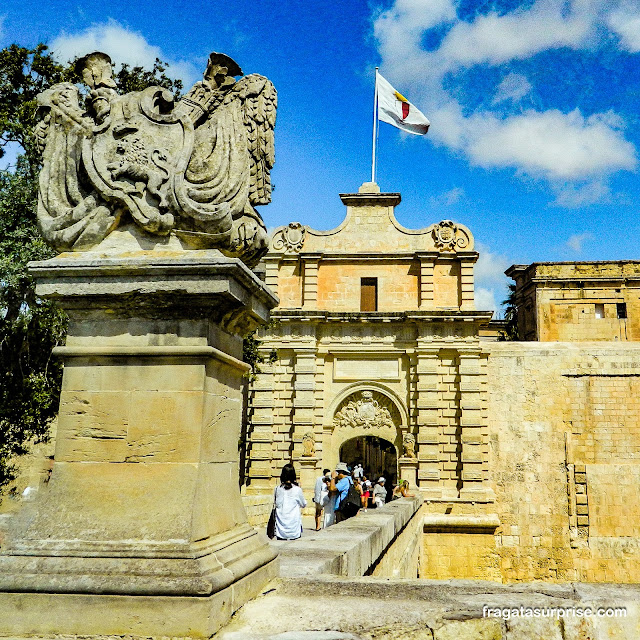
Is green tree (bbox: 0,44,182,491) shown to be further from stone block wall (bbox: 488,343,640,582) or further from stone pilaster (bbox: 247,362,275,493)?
stone block wall (bbox: 488,343,640,582)

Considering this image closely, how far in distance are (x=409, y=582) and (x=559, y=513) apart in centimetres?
1656

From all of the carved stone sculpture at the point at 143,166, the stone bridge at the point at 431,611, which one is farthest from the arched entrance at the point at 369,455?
the carved stone sculpture at the point at 143,166

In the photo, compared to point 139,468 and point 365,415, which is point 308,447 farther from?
point 139,468

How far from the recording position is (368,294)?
62.4ft

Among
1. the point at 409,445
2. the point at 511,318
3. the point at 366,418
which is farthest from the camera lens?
the point at 511,318

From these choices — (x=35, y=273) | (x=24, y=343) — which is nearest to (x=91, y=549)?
(x=35, y=273)

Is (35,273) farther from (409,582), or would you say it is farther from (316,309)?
(316,309)

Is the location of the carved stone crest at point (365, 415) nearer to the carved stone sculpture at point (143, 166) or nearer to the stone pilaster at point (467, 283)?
the stone pilaster at point (467, 283)

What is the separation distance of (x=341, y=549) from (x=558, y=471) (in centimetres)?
1494

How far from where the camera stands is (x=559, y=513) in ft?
58.6

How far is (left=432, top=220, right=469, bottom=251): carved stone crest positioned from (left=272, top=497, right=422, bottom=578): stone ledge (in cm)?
1176

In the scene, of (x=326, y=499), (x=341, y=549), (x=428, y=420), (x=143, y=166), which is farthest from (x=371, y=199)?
(x=143, y=166)

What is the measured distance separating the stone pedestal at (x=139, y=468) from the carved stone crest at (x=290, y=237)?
16.2 meters

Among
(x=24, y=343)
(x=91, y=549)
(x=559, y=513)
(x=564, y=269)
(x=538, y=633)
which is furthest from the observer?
(x=564, y=269)
